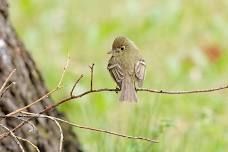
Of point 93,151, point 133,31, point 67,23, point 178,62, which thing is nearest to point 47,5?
point 67,23

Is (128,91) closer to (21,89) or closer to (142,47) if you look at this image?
(21,89)

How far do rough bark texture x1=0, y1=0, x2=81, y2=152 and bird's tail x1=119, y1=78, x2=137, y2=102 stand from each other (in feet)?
2.01

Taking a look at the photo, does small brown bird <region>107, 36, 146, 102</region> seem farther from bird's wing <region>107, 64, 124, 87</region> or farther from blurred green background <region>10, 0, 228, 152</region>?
blurred green background <region>10, 0, 228, 152</region>

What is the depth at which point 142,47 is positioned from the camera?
7.00 m

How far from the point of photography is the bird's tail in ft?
10.7

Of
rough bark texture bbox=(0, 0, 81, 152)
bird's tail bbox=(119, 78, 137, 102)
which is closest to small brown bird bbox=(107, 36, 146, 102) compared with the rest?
bird's tail bbox=(119, 78, 137, 102)

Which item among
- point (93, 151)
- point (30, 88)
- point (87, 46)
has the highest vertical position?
point (87, 46)

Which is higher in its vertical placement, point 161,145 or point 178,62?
point 178,62

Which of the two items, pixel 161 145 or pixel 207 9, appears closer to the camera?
pixel 161 145

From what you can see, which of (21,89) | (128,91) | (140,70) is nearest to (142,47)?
(21,89)

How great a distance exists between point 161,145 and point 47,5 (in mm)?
3531

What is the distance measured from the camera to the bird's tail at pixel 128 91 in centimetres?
326

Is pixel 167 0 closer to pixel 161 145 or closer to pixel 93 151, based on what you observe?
pixel 93 151

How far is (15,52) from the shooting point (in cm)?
401
